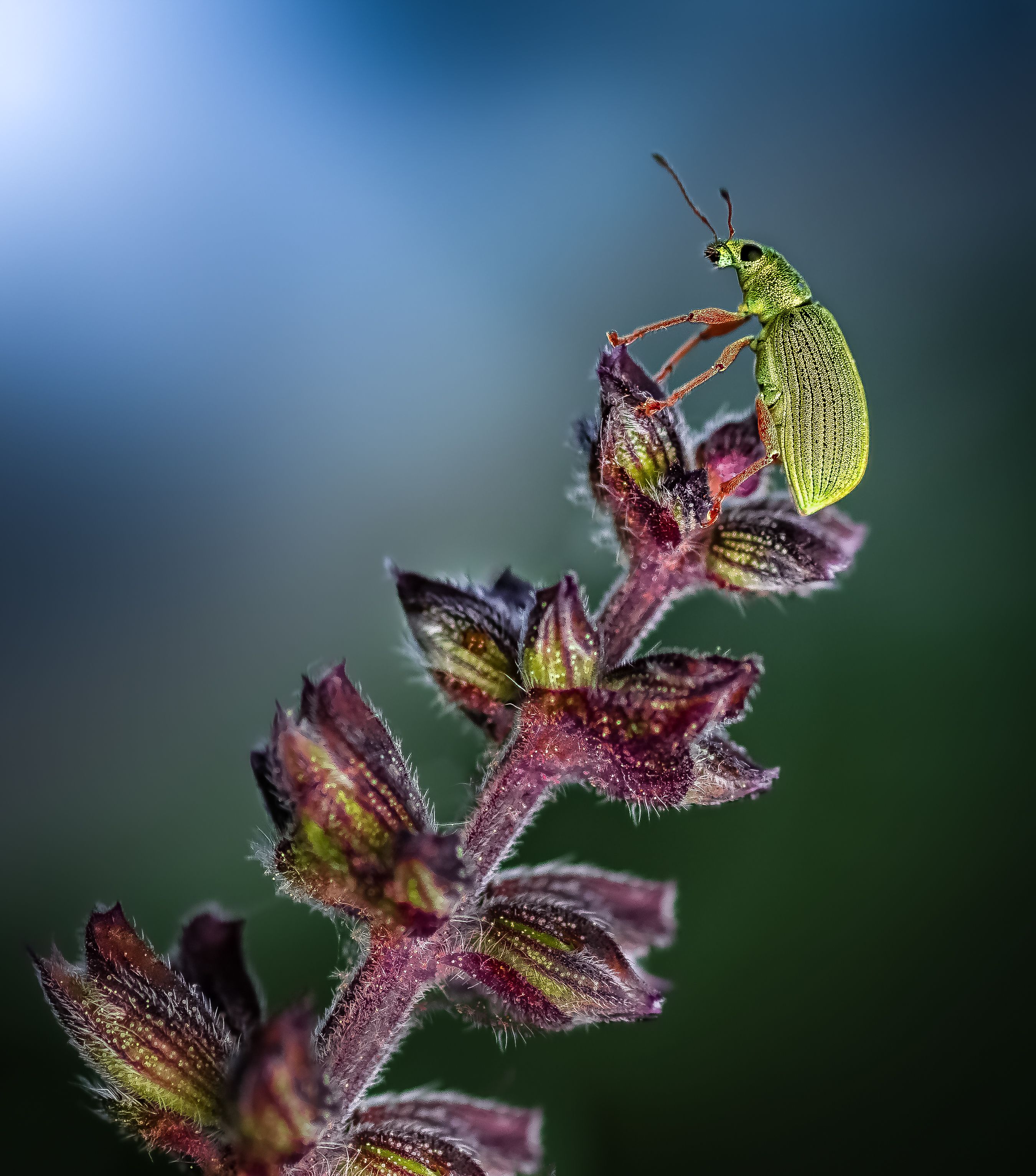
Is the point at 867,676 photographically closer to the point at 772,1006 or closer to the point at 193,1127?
the point at 772,1006

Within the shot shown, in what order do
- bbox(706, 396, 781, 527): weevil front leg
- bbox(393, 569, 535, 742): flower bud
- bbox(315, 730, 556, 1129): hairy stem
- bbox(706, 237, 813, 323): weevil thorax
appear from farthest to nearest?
1. bbox(706, 237, 813, 323): weevil thorax
2. bbox(706, 396, 781, 527): weevil front leg
3. bbox(393, 569, 535, 742): flower bud
4. bbox(315, 730, 556, 1129): hairy stem

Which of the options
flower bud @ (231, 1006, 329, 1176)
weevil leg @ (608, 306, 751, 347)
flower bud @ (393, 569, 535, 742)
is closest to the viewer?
flower bud @ (231, 1006, 329, 1176)

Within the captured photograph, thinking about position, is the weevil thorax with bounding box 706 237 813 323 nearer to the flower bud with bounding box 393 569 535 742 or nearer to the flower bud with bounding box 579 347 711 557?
the flower bud with bounding box 579 347 711 557

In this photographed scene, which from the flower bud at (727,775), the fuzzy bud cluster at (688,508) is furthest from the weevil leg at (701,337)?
the flower bud at (727,775)

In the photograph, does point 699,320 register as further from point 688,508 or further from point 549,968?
point 549,968

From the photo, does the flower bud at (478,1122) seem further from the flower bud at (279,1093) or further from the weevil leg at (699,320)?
the weevil leg at (699,320)

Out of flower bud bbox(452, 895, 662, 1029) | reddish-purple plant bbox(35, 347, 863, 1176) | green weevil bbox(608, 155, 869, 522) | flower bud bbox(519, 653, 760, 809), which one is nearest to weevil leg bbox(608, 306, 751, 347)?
green weevil bbox(608, 155, 869, 522)

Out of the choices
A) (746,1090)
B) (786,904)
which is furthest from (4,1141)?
(786,904)

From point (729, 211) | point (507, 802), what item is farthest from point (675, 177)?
point (507, 802)
